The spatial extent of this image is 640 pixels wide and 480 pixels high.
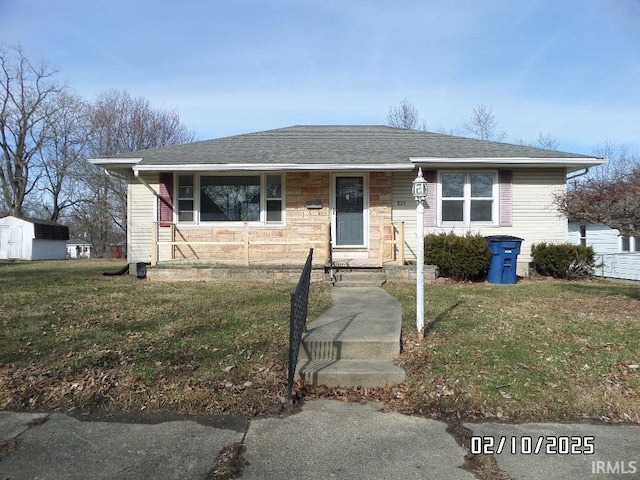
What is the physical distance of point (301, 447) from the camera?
122 inches

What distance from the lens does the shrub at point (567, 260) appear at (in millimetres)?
10680

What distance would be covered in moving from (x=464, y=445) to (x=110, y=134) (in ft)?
110

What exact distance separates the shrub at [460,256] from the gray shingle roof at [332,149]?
230cm

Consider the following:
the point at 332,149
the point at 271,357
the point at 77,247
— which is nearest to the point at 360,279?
the point at 332,149

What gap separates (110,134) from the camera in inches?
1224

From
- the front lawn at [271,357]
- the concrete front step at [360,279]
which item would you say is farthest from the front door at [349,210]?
the front lawn at [271,357]

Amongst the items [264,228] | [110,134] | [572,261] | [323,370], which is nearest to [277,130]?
[264,228]

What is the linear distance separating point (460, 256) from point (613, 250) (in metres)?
13.5

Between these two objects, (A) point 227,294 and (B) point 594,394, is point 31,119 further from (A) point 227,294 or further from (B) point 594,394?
(B) point 594,394

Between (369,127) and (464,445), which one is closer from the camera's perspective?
(464,445)

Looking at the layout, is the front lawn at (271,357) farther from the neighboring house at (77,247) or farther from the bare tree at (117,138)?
the neighboring house at (77,247)

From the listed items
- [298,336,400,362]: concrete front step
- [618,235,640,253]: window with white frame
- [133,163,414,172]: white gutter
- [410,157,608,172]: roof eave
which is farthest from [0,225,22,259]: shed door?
[618,235,640,253]: window with white frame

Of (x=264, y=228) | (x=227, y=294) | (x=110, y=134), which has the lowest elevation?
(x=227, y=294)
